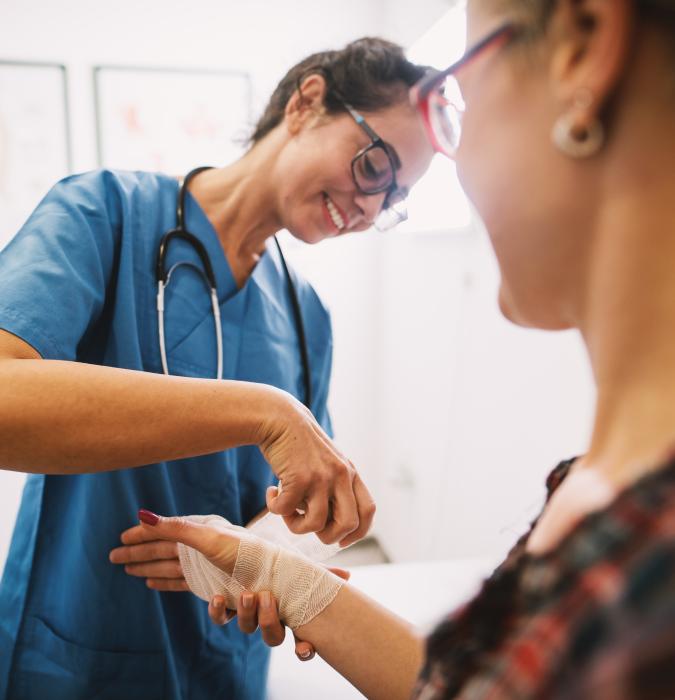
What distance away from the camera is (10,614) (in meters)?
0.87

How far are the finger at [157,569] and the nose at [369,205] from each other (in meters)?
0.67

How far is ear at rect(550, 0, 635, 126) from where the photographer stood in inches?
12.1

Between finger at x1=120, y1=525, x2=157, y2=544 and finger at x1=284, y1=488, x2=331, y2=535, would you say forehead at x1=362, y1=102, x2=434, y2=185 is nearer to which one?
finger at x1=284, y1=488, x2=331, y2=535

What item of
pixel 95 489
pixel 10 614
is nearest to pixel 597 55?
pixel 95 489

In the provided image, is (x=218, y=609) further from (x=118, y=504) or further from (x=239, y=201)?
(x=239, y=201)

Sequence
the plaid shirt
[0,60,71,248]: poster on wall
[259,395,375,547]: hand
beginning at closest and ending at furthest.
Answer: the plaid shirt, [259,395,375,547]: hand, [0,60,71,248]: poster on wall

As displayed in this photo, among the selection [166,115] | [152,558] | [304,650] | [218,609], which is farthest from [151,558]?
[166,115]

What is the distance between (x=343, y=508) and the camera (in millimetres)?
749

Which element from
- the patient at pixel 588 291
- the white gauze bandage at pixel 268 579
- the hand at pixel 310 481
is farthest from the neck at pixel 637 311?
the white gauze bandage at pixel 268 579

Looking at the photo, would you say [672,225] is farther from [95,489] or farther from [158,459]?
[95,489]

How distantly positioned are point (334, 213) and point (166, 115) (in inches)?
67.5

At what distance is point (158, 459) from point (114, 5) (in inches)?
93.6

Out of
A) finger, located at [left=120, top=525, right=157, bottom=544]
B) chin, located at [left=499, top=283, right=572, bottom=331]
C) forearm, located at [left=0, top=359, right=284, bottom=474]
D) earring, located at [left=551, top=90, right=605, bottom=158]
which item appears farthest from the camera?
finger, located at [left=120, top=525, right=157, bottom=544]

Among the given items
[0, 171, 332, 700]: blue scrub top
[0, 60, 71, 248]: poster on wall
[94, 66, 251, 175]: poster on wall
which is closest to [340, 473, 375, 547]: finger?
[0, 171, 332, 700]: blue scrub top
